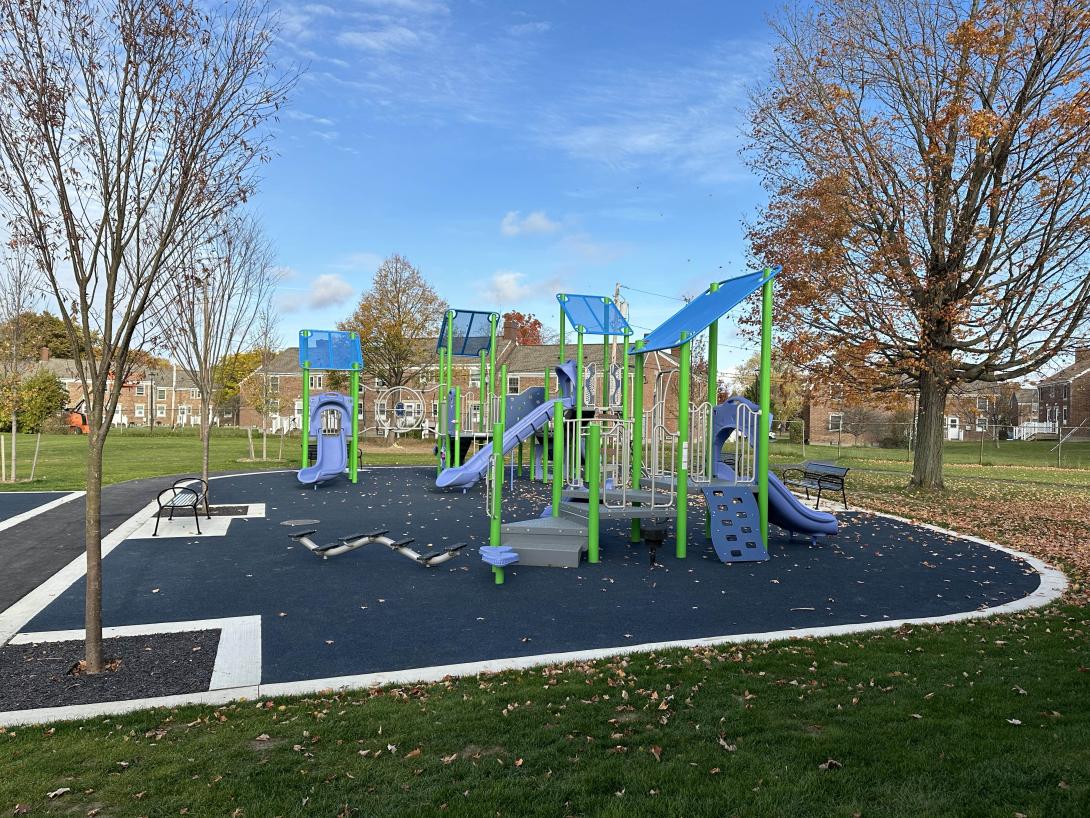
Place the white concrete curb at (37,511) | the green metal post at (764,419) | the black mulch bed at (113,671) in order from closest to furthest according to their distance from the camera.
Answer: the black mulch bed at (113,671) → the green metal post at (764,419) → the white concrete curb at (37,511)

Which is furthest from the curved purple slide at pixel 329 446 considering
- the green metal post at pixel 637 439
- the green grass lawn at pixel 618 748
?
the green grass lawn at pixel 618 748

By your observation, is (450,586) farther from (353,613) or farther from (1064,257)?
(1064,257)

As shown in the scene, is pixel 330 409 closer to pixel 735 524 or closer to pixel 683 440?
pixel 683 440

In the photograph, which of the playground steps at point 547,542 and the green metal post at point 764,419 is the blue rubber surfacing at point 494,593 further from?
the green metal post at point 764,419

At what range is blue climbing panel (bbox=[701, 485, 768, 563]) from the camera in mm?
9969

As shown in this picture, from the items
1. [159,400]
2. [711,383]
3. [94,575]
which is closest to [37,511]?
[94,575]

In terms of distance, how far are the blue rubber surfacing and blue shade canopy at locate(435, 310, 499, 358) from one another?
1224cm

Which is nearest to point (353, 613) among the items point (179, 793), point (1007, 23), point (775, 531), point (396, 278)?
point (179, 793)

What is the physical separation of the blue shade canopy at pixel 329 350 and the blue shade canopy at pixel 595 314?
896 cm

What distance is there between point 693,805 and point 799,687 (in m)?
1.93

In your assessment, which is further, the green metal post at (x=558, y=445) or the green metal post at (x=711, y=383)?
the green metal post at (x=711, y=383)

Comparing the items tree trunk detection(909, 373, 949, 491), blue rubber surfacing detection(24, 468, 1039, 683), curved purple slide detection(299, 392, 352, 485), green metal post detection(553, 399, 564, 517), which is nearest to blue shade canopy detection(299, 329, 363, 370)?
curved purple slide detection(299, 392, 352, 485)

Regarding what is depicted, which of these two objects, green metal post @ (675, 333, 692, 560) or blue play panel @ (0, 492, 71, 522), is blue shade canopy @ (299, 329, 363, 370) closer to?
blue play panel @ (0, 492, 71, 522)

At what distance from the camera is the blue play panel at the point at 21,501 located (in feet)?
44.3
